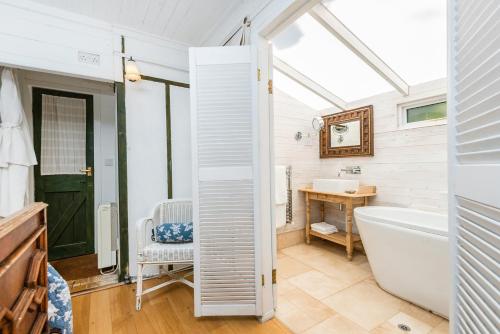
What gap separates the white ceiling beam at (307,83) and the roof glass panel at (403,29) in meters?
0.80

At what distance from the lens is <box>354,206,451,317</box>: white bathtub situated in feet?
5.31

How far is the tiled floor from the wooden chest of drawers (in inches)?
57.0

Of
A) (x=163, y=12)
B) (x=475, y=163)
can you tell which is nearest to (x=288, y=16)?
(x=163, y=12)

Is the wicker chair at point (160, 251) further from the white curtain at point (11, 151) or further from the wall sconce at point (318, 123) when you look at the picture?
the wall sconce at point (318, 123)

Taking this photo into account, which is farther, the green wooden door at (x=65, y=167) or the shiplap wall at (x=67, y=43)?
the green wooden door at (x=65, y=167)

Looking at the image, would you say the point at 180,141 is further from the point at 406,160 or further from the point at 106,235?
the point at 406,160

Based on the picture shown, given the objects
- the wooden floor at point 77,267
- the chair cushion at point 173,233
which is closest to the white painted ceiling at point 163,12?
the chair cushion at point 173,233

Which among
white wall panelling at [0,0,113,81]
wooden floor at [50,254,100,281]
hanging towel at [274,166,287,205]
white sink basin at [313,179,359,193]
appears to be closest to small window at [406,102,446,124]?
white sink basin at [313,179,359,193]

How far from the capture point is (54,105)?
2.73 m

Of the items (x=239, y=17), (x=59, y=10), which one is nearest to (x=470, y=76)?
(x=239, y=17)

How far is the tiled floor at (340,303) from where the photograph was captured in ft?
5.18

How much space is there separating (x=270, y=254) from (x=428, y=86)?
2.35m

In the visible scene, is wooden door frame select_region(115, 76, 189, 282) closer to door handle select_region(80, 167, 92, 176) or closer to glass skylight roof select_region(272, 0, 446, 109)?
door handle select_region(80, 167, 92, 176)

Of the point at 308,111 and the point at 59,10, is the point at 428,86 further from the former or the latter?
the point at 59,10
